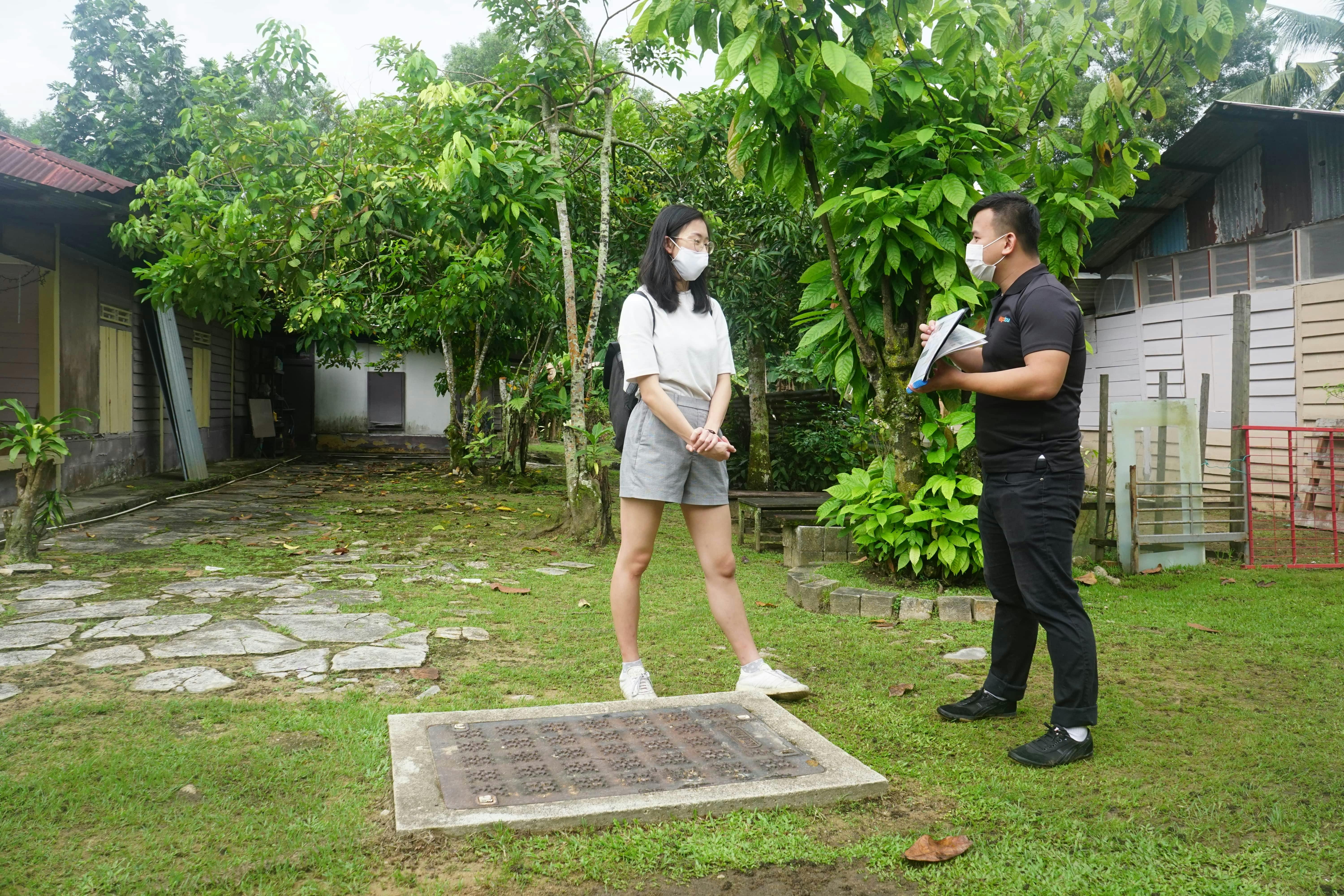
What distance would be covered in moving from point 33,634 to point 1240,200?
12.6 meters

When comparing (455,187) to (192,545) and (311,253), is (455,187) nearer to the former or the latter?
(311,253)

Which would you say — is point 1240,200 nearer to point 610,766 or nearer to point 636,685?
point 636,685

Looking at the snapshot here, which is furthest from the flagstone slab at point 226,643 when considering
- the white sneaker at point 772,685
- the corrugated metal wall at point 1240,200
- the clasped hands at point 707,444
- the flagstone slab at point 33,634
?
the corrugated metal wall at point 1240,200

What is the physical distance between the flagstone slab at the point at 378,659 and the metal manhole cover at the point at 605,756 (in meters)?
1.10

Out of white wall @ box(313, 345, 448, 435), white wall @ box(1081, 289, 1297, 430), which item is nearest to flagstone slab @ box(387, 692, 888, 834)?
white wall @ box(1081, 289, 1297, 430)

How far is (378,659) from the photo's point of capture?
14.4 feet

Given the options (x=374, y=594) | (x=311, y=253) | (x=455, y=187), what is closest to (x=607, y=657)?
(x=374, y=594)

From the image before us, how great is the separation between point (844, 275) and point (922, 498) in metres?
1.38

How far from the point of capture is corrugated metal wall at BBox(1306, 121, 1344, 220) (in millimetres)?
10219

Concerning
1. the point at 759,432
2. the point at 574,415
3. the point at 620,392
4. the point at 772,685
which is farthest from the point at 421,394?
the point at 772,685

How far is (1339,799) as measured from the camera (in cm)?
279

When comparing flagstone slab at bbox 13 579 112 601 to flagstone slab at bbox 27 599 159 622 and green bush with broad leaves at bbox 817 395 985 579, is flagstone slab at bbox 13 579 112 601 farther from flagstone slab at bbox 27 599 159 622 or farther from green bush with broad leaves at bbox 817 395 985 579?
green bush with broad leaves at bbox 817 395 985 579

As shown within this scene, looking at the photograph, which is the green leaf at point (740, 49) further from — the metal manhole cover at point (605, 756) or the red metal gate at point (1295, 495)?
the red metal gate at point (1295, 495)

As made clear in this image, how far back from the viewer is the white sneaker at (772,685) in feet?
12.2
